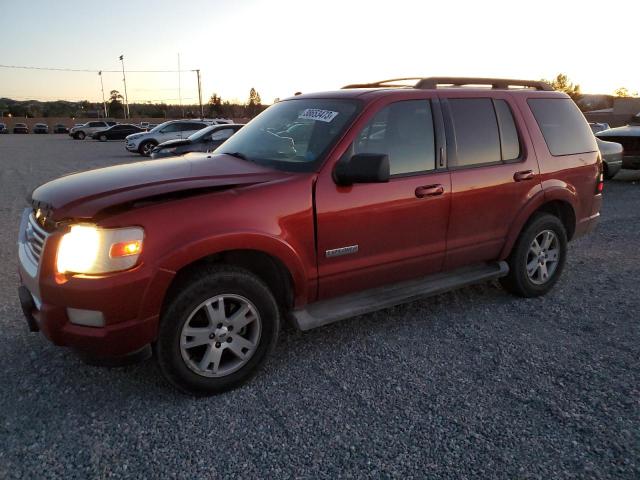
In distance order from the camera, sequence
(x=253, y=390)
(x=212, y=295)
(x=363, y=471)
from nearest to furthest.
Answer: (x=363, y=471) → (x=212, y=295) → (x=253, y=390)

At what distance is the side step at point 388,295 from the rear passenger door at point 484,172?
4.0 inches

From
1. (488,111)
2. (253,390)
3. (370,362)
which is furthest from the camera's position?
(488,111)

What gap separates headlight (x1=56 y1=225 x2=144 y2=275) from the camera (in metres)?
2.57

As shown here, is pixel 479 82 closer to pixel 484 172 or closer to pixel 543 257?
pixel 484 172

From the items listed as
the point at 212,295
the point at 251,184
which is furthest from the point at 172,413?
the point at 251,184

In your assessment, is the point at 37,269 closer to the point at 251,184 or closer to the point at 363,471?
the point at 251,184

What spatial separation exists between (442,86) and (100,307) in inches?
123

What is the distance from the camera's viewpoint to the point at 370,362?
3453mm

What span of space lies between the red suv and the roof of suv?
24mm

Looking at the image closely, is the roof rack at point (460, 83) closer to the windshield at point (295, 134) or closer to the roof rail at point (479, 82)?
the roof rail at point (479, 82)

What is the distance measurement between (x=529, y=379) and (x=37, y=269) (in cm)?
310

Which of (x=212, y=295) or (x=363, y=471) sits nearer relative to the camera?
(x=363, y=471)

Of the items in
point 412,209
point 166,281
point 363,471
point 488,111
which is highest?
point 488,111

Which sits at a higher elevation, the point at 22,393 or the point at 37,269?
the point at 37,269
